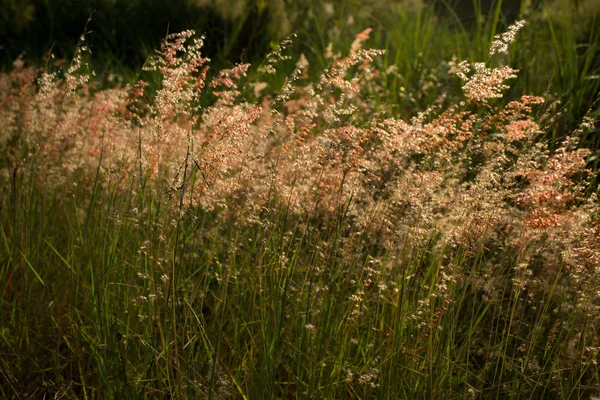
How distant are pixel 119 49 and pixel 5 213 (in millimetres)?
4474

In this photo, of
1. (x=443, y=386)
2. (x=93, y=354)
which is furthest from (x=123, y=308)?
(x=443, y=386)

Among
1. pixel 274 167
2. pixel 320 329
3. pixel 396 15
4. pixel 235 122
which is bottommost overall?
pixel 320 329

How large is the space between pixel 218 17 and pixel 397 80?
284 centimetres

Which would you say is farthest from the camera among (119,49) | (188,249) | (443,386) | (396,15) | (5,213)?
(119,49)

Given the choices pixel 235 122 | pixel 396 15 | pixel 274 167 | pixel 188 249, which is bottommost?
pixel 188 249

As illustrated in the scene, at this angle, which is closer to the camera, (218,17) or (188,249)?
(188,249)

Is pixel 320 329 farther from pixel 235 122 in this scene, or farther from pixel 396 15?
pixel 396 15

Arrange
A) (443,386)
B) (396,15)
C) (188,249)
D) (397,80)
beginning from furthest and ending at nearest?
(396,15)
(397,80)
(188,249)
(443,386)

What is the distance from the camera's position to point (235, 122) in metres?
2.25

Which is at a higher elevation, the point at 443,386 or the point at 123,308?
the point at 123,308

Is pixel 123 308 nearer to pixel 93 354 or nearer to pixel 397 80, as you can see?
pixel 93 354

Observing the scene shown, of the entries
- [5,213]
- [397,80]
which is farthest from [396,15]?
[5,213]

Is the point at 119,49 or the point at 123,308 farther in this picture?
the point at 119,49

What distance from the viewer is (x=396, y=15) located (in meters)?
6.98
